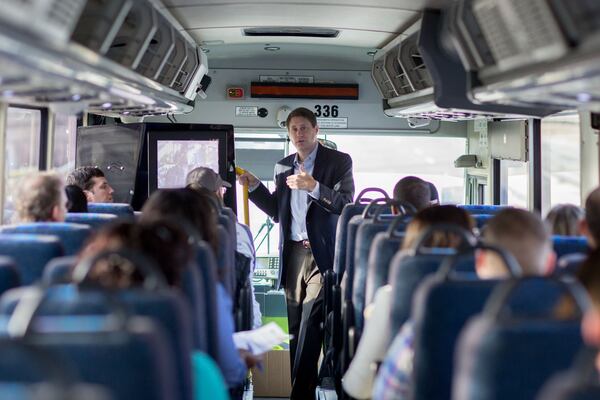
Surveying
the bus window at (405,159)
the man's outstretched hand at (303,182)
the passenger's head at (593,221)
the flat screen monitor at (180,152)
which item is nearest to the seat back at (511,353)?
the passenger's head at (593,221)

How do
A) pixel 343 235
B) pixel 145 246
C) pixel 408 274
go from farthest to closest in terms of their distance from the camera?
1. pixel 343 235
2. pixel 408 274
3. pixel 145 246

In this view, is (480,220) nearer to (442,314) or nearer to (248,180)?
(248,180)

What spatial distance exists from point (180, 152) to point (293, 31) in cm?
163

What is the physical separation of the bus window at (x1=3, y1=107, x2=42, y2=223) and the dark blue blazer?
2151 mm

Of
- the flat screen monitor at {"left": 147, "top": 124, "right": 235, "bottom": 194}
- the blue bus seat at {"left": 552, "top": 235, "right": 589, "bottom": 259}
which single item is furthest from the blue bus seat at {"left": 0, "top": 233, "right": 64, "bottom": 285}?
the flat screen monitor at {"left": 147, "top": 124, "right": 235, "bottom": 194}

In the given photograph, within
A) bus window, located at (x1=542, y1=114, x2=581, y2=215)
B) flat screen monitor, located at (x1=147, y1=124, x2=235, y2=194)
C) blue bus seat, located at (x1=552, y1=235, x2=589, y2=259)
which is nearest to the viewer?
blue bus seat, located at (x1=552, y1=235, x2=589, y2=259)

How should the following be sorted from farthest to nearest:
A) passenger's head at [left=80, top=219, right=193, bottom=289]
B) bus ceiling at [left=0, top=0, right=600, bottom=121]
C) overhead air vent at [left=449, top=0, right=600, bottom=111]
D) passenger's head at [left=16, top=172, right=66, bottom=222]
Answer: passenger's head at [left=16, top=172, right=66, bottom=222] → overhead air vent at [left=449, top=0, right=600, bottom=111] → bus ceiling at [left=0, top=0, right=600, bottom=121] → passenger's head at [left=80, top=219, right=193, bottom=289]

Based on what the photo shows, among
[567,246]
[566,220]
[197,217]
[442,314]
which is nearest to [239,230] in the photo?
[197,217]

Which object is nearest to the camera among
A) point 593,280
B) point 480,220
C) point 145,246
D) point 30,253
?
point 593,280

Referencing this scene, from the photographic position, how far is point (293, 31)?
825 cm

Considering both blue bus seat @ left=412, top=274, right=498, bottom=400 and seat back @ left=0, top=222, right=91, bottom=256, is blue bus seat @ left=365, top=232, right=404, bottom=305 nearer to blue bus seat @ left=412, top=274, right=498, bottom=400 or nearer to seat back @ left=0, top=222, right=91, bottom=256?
blue bus seat @ left=412, top=274, right=498, bottom=400

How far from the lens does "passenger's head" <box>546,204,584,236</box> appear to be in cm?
487

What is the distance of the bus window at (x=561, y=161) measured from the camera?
6.68 metres

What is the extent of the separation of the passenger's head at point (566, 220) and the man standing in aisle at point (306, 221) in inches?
97.7
